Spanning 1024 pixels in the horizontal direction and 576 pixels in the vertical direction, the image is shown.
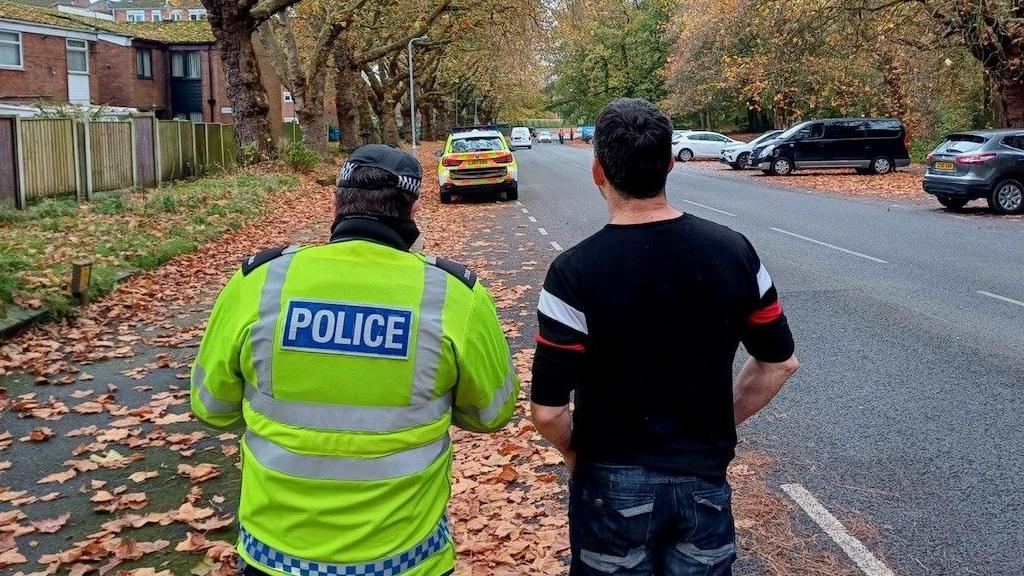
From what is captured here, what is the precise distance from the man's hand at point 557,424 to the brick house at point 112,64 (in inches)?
1390

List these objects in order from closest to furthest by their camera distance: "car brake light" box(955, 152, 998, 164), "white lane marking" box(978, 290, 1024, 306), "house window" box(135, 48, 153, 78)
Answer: "white lane marking" box(978, 290, 1024, 306), "car brake light" box(955, 152, 998, 164), "house window" box(135, 48, 153, 78)

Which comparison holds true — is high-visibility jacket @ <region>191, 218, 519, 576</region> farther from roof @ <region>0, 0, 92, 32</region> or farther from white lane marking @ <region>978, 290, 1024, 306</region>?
roof @ <region>0, 0, 92, 32</region>

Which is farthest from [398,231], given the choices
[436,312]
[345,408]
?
[345,408]

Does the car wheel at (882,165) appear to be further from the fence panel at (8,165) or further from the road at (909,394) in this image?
the fence panel at (8,165)

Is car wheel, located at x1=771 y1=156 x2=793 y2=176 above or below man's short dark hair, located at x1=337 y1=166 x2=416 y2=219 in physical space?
above

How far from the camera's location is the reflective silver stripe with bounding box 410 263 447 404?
7.59 feet

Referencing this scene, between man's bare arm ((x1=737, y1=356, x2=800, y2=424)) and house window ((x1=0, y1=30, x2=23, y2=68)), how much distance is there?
129ft

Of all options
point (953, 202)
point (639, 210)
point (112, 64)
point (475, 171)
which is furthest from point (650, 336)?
point (112, 64)

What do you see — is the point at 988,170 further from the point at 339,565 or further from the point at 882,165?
the point at 339,565

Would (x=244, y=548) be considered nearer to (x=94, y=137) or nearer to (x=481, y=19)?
(x=94, y=137)

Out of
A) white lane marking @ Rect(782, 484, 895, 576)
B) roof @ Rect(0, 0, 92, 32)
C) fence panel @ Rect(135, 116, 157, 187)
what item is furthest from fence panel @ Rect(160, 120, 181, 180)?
white lane marking @ Rect(782, 484, 895, 576)

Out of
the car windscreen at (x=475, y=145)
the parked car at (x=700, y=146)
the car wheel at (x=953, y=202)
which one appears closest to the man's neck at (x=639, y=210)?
the car wheel at (x=953, y=202)

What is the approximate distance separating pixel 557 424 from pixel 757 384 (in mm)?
613

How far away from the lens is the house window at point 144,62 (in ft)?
154
